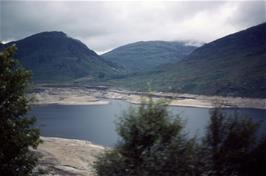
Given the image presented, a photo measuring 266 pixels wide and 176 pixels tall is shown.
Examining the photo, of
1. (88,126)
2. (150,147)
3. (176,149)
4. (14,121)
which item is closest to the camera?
(14,121)

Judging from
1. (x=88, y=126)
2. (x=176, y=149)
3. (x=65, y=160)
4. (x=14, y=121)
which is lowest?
(x=88, y=126)

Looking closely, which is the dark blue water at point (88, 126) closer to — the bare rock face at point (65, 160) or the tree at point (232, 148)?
the bare rock face at point (65, 160)

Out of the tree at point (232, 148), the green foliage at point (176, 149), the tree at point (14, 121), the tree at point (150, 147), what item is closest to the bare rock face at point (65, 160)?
the tree at point (150, 147)

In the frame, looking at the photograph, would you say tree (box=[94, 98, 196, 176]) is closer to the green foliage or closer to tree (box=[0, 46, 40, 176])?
the green foliage

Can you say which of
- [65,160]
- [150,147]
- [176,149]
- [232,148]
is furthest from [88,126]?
[232,148]

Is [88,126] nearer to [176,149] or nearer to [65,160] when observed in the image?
[65,160]

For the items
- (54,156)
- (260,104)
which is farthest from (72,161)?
(260,104)
